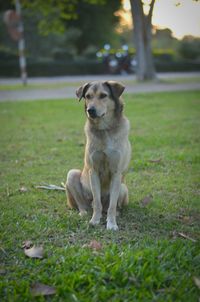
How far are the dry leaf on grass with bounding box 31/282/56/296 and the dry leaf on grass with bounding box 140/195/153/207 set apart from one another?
2305 millimetres

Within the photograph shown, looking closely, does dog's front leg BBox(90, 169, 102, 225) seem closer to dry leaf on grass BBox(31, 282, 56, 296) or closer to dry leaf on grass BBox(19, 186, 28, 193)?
dry leaf on grass BBox(19, 186, 28, 193)

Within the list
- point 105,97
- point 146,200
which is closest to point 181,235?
point 146,200

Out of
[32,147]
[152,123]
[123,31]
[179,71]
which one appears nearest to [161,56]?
[179,71]

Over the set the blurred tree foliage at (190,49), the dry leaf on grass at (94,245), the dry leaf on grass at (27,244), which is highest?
the blurred tree foliage at (190,49)

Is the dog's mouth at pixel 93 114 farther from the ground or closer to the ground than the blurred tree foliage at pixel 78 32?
closer to the ground

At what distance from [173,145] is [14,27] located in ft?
56.6

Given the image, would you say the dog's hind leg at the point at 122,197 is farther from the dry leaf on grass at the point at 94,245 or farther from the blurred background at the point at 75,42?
the blurred background at the point at 75,42

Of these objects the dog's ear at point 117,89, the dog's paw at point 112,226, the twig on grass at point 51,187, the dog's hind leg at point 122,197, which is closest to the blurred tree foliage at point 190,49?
the twig on grass at point 51,187

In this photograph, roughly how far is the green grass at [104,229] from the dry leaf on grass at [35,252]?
0.05m

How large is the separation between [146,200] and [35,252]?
2.05 m

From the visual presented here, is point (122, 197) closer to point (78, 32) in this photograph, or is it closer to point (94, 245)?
point (94, 245)

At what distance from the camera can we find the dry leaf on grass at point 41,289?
10.3 ft

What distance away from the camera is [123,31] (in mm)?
67688

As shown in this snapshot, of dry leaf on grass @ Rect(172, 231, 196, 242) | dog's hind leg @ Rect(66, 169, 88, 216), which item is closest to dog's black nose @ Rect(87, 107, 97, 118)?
dog's hind leg @ Rect(66, 169, 88, 216)
